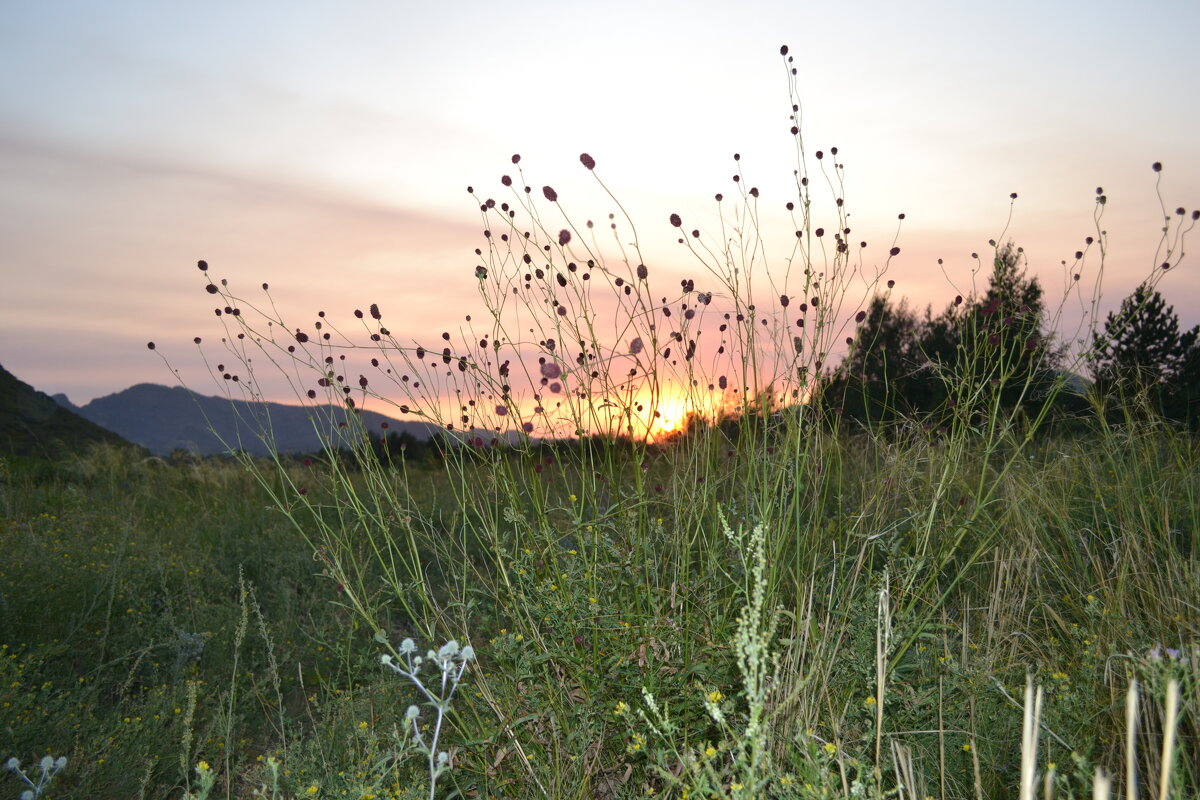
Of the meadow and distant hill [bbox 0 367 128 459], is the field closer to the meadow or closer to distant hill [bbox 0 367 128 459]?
the meadow

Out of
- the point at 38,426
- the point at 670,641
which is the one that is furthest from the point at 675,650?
the point at 38,426

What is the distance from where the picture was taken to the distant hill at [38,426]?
12820 millimetres

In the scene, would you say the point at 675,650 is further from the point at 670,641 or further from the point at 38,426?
the point at 38,426

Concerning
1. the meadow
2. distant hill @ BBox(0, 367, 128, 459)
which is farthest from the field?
distant hill @ BBox(0, 367, 128, 459)

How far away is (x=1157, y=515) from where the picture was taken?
4129 millimetres

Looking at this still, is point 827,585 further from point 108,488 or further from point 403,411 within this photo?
point 108,488

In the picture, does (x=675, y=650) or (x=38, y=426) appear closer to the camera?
(x=675, y=650)

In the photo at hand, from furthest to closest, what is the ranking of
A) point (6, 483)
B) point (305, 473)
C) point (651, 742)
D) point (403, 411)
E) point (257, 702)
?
point (305, 473) < point (6, 483) < point (257, 702) < point (403, 411) < point (651, 742)

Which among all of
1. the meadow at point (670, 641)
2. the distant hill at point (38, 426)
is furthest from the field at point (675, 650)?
the distant hill at point (38, 426)

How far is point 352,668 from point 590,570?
1.68m

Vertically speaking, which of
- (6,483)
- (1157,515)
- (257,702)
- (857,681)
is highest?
(6,483)

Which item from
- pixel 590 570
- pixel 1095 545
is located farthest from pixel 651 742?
pixel 1095 545

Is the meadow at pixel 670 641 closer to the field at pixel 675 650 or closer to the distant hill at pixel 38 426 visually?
the field at pixel 675 650

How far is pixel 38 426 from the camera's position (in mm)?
14547
